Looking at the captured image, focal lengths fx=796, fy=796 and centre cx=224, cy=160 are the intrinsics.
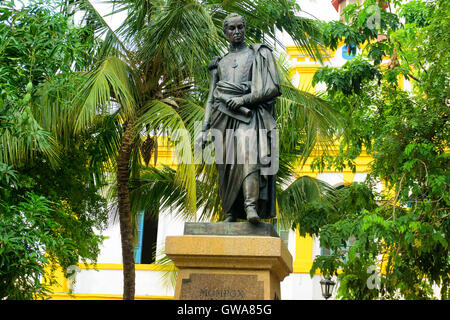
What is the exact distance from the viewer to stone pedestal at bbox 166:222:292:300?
22.9 ft

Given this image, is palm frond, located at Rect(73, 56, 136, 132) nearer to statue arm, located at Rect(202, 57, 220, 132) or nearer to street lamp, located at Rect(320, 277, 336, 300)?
statue arm, located at Rect(202, 57, 220, 132)

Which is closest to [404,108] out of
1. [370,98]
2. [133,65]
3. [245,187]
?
[370,98]

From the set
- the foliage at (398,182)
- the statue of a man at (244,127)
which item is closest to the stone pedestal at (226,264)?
the statue of a man at (244,127)

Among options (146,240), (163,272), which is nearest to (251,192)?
(163,272)

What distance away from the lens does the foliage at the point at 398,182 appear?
1043 cm

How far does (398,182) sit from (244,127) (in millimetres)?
4461

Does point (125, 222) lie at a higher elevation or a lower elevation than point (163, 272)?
higher

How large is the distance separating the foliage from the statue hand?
3051 millimetres

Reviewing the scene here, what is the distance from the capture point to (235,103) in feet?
25.0

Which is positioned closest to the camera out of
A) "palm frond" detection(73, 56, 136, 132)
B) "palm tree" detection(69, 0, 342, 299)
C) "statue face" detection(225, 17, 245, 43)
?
"statue face" detection(225, 17, 245, 43)

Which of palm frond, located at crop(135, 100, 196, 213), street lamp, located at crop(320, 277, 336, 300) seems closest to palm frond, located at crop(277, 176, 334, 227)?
street lamp, located at crop(320, 277, 336, 300)

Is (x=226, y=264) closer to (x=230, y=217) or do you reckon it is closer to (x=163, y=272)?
(x=230, y=217)

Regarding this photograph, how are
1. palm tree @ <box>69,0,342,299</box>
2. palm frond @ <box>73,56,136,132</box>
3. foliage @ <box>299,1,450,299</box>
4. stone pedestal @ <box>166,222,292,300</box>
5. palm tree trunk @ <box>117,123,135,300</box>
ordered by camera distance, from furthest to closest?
palm tree trunk @ <box>117,123,135,300</box> → palm tree @ <box>69,0,342,299</box> → palm frond @ <box>73,56,136,132</box> → foliage @ <box>299,1,450,299</box> → stone pedestal @ <box>166,222,292,300</box>
